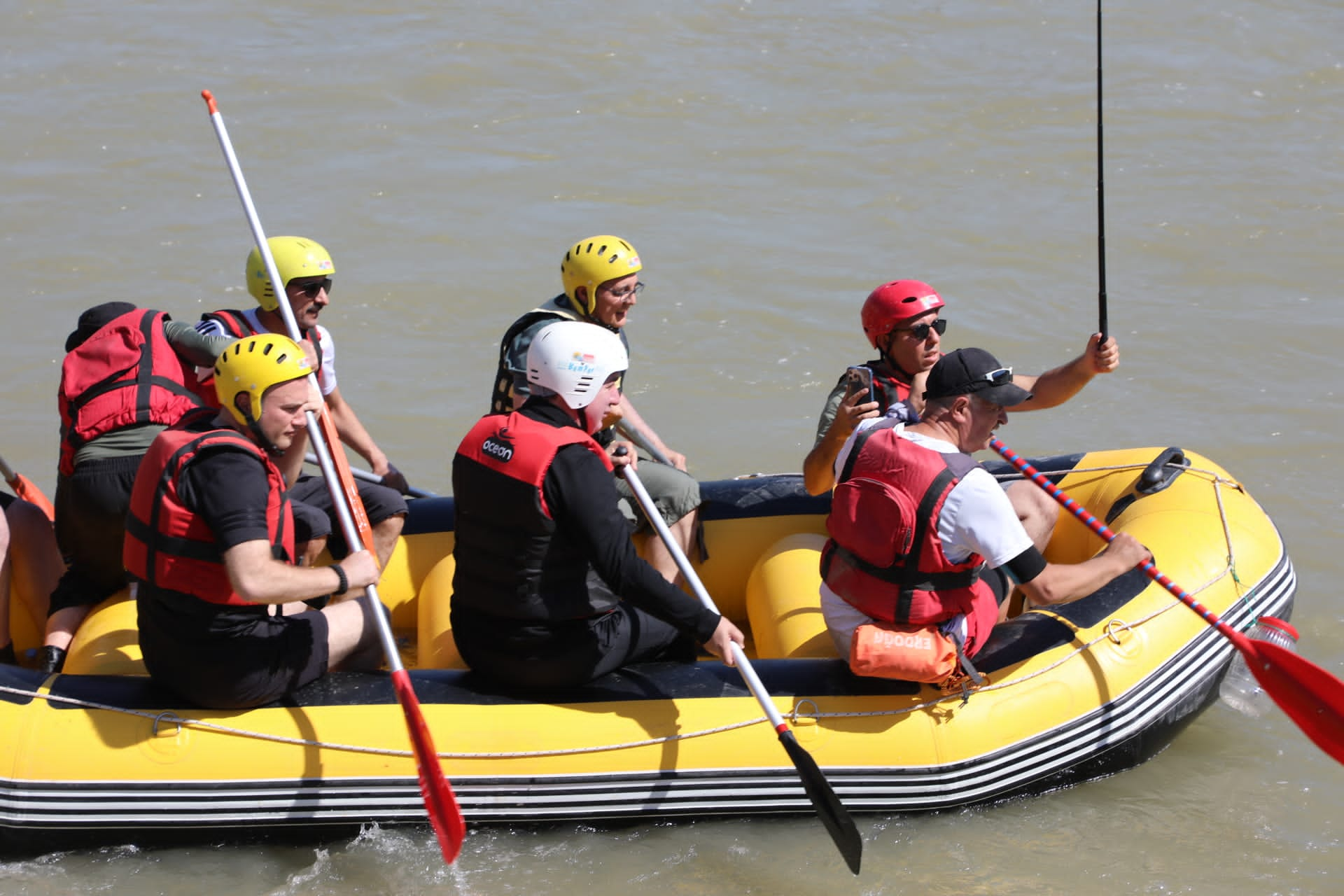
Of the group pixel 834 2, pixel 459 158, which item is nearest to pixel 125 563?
pixel 459 158

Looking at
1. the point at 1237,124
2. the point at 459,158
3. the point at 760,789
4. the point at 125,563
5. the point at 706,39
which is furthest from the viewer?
the point at 706,39

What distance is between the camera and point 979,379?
4.05 m

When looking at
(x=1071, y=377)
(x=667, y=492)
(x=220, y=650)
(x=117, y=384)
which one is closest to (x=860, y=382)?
(x=667, y=492)

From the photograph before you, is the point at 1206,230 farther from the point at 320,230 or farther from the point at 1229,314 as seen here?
the point at 320,230

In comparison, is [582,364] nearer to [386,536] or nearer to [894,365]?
[894,365]

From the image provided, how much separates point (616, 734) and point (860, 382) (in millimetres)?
1343

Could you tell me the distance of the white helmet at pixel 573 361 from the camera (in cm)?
391

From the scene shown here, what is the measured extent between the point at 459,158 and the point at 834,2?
4838mm

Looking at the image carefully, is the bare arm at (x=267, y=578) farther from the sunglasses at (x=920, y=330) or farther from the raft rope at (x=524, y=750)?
the sunglasses at (x=920, y=330)

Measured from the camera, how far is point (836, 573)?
4305 mm

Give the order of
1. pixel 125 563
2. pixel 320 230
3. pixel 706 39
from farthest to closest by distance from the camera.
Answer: pixel 706 39 → pixel 320 230 → pixel 125 563

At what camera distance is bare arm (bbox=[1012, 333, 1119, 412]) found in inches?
200

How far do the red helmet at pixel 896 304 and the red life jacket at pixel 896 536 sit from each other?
0.62m

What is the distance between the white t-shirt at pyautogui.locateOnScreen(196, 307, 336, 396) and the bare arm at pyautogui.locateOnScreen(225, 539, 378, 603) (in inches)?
46.6
